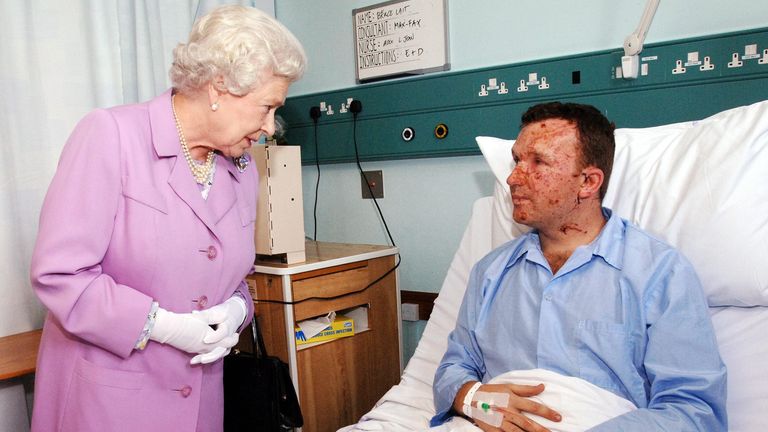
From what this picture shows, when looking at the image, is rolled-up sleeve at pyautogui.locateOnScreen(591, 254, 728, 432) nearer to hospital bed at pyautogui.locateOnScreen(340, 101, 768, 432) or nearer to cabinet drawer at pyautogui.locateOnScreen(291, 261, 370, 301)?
hospital bed at pyautogui.locateOnScreen(340, 101, 768, 432)

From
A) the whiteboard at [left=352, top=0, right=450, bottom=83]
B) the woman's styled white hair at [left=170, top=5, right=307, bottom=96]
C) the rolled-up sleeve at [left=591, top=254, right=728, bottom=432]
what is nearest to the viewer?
the rolled-up sleeve at [left=591, top=254, right=728, bottom=432]

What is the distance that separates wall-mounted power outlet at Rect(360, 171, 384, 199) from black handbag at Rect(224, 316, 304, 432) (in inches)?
37.0

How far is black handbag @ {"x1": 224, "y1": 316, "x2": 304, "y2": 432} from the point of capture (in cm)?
165

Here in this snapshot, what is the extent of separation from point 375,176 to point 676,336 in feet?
4.87

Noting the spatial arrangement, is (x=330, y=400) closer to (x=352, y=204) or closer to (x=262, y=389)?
(x=262, y=389)

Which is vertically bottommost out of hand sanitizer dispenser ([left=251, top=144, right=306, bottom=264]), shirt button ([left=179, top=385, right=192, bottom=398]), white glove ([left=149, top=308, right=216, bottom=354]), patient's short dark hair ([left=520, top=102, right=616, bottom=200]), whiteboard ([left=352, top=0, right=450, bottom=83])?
shirt button ([left=179, top=385, right=192, bottom=398])

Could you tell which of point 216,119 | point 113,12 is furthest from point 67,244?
point 113,12

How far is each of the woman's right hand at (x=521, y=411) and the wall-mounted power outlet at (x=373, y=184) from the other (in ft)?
4.32

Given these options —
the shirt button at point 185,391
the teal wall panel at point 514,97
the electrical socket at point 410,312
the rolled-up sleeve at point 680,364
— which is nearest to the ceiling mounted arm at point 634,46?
the teal wall panel at point 514,97

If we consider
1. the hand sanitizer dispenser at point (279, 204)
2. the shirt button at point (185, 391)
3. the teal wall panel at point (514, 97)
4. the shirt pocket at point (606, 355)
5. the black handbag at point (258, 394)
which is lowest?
the black handbag at point (258, 394)

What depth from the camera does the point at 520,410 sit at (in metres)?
1.21

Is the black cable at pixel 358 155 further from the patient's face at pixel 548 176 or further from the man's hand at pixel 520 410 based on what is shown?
the man's hand at pixel 520 410

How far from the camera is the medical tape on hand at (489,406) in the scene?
123 cm

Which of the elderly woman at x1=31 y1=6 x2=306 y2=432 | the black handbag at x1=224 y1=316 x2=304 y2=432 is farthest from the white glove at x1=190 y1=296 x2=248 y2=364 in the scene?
the black handbag at x1=224 y1=316 x2=304 y2=432
